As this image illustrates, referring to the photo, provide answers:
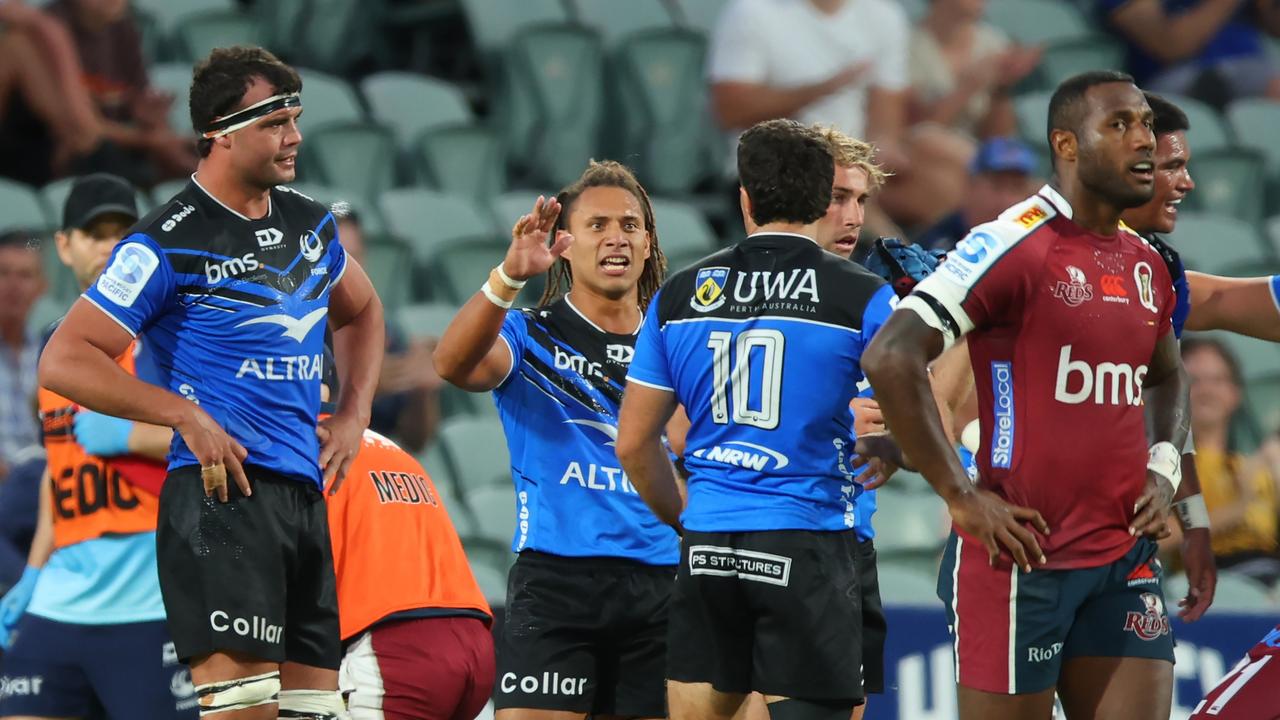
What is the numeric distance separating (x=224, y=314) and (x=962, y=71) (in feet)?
27.8

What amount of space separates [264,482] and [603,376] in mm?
1190

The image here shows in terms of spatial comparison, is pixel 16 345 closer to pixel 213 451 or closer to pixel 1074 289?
pixel 213 451

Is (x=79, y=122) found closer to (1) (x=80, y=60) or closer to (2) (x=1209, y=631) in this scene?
(1) (x=80, y=60)

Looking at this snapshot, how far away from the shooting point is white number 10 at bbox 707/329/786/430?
4.68m

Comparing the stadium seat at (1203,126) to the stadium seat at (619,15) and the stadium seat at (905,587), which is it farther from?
the stadium seat at (905,587)

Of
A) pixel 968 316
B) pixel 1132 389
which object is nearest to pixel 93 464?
pixel 968 316

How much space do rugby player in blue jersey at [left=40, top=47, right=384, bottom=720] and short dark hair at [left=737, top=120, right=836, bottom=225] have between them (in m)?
1.25

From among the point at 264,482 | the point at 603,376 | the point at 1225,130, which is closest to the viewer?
the point at 264,482

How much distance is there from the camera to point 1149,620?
181 inches

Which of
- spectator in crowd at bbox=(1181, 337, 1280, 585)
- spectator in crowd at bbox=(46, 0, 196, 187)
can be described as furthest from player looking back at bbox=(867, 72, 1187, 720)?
spectator in crowd at bbox=(46, 0, 196, 187)

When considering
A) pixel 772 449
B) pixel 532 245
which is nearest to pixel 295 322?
pixel 532 245

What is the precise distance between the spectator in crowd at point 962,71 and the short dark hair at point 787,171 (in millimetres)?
7528

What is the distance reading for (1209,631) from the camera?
7.18m

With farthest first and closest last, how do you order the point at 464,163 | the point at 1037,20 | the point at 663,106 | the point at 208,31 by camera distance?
the point at 1037,20
the point at 663,106
the point at 208,31
the point at 464,163
